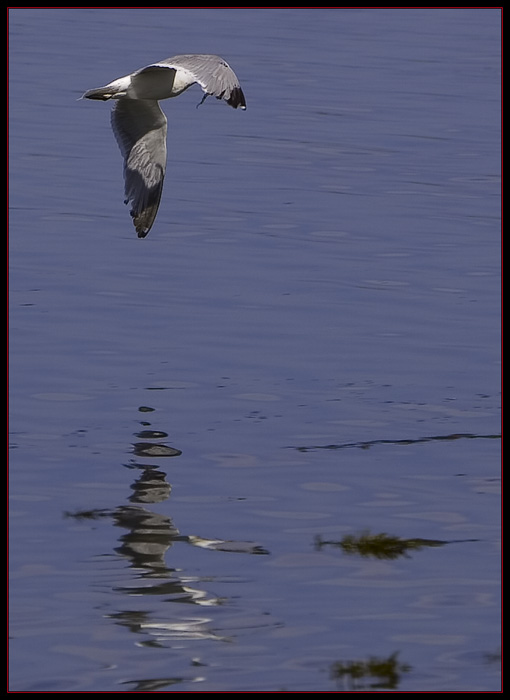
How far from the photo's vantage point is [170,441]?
11.5 m

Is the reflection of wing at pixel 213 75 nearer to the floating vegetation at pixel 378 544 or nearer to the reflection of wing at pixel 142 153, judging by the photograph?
the reflection of wing at pixel 142 153

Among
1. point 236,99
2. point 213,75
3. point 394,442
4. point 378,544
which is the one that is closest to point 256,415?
point 394,442

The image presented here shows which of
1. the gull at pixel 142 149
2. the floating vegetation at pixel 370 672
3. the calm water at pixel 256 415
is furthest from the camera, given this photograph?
the gull at pixel 142 149

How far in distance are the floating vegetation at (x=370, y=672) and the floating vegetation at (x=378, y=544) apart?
144cm

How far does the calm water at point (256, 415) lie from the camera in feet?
27.2

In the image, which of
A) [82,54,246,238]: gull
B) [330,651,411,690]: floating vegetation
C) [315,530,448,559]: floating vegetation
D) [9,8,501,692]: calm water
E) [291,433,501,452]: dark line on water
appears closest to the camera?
[330,651,411,690]: floating vegetation

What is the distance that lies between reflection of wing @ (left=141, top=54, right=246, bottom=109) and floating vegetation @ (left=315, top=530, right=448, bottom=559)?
129 inches

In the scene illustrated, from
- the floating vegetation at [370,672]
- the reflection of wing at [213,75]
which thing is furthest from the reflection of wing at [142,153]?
the floating vegetation at [370,672]

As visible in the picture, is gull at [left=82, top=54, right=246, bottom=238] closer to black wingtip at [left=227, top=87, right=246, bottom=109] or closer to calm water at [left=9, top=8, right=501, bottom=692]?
calm water at [left=9, top=8, right=501, bottom=692]

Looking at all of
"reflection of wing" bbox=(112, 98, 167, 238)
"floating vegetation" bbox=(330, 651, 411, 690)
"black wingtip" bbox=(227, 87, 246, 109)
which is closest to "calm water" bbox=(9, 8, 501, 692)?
"floating vegetation" bbox=(330, 651, 411, 690)

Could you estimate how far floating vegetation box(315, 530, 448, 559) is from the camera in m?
9.51

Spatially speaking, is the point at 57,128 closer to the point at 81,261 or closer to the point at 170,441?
the point at 81,261

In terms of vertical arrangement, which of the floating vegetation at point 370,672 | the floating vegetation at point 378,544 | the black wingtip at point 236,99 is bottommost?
the floating vegetation at point 370,672
